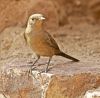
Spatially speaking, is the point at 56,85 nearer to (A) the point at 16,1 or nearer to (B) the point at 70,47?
(B) the point at 70,47

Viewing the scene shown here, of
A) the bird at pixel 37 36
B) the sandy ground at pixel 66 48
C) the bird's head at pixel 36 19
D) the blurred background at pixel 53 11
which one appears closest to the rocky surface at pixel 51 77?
the sandy ground at pixel 66 48

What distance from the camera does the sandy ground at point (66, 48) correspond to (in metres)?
4.79

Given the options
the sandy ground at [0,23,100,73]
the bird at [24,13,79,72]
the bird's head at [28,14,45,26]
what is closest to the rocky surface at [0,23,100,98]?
the sandy ground at [0,23,100,73]

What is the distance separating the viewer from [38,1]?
6.48 metres

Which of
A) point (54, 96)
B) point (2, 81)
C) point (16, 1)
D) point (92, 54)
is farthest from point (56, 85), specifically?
point (16, 1)

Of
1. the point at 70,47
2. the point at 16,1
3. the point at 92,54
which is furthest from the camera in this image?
the point at 16,1

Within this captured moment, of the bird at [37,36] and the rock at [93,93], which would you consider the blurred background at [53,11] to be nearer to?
the bird at [37,36]

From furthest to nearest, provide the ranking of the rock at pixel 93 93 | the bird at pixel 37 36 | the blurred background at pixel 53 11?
the blurred background at pixel 53 11, the bird at pixel 37 36, the rock at pixel 93 93

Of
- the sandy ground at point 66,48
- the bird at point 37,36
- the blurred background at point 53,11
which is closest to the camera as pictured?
the bird at point 37,36

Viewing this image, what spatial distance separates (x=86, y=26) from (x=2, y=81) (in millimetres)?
2750

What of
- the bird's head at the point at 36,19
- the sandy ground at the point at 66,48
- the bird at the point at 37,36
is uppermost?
the bird's head at the point at 36,19

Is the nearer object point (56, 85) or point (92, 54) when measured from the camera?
point (56, 85)

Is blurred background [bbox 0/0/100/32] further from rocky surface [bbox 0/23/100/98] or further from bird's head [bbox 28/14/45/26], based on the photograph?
bird's head [bbox 28/14/45/26]

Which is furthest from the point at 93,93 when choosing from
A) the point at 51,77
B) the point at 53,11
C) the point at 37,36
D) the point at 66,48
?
the point at 53,11
